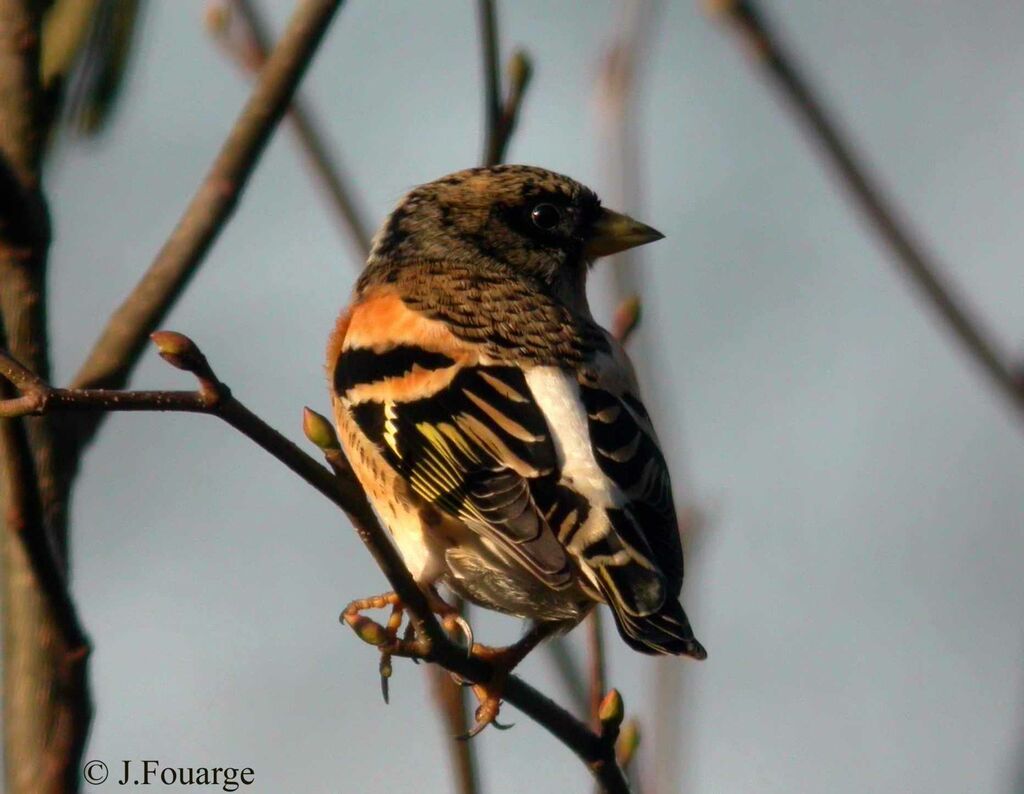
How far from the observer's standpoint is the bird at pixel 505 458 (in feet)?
8.68

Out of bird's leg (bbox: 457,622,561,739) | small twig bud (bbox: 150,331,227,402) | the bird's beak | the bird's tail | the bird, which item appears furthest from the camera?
the bird's beak

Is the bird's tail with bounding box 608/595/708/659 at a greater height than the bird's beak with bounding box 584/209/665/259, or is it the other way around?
the bird's beak with bounding box 584/209/665/259

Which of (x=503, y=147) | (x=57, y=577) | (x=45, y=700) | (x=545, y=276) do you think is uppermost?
(x=503, y=147)

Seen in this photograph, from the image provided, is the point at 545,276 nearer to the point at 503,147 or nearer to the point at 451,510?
the point at 503,147

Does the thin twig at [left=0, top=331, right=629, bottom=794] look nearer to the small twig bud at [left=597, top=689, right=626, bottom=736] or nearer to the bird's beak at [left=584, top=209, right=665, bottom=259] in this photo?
the small twig bud at [left=597, top=689, right=626, bottom=736]

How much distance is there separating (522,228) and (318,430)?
6.64 feet

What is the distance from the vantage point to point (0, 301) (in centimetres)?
266

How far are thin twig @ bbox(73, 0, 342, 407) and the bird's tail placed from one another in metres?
1.10

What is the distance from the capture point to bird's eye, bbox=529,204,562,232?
3.92 m

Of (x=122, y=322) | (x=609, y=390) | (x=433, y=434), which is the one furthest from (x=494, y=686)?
(x=122, y=322)

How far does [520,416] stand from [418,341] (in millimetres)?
392

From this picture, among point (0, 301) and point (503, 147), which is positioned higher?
point (503, 147)

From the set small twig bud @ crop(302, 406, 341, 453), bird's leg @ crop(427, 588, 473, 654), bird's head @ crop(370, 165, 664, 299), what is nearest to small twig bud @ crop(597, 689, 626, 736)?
bird's leg @ crop(427, 588, 473, 654)

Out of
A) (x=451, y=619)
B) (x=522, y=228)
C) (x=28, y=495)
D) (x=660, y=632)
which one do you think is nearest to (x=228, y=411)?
(x=28, y=495)
